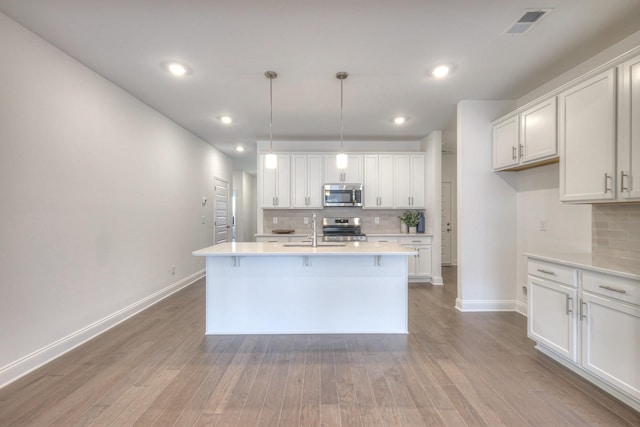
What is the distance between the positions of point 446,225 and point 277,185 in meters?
4.26

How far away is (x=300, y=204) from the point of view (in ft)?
17.6

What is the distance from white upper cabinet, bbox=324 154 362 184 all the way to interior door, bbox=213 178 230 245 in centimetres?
260

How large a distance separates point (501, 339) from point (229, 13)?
3700 mm

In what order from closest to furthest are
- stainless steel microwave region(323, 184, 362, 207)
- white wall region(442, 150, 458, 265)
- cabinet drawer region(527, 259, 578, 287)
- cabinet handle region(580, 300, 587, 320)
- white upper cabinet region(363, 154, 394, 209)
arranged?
cabinet handle region(580, 300, 587, 320)
cabinet drawer region(527, 259, 578, 287)
stainless steel microwave region(323, 184, 362, 207)
white upper cabinet region(363, 154, 394, 209)
white wall region(442, 150, 458, 265)

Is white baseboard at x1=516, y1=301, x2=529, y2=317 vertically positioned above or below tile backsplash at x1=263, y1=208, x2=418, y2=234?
below

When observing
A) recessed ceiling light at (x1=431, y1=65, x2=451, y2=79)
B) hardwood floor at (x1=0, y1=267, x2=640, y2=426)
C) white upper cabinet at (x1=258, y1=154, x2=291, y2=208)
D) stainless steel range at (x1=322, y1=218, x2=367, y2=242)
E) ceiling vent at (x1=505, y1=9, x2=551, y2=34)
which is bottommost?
hardwood floor at (x1=0, y1=267, x2=640, y2=426)

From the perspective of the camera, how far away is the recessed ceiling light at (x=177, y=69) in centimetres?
279

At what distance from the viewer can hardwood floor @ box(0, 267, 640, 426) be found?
1.82 meters

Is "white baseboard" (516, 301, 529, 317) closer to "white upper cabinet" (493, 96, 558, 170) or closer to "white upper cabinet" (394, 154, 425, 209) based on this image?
"white upper cabinet" (493, 96, 558, 170)

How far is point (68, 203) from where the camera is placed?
2.67 metres

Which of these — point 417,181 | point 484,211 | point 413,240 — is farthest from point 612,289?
point 417,181

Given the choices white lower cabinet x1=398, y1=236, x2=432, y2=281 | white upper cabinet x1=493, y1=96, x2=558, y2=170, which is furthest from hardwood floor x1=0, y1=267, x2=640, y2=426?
white lower cabinet x1=398, y1=236, x2=432, y2=281

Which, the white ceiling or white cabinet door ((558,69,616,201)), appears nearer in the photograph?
the white ceiling

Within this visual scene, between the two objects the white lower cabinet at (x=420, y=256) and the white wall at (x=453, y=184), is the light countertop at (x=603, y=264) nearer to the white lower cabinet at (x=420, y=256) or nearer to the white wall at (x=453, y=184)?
the white lower cabinet at (x=420, y=256)
